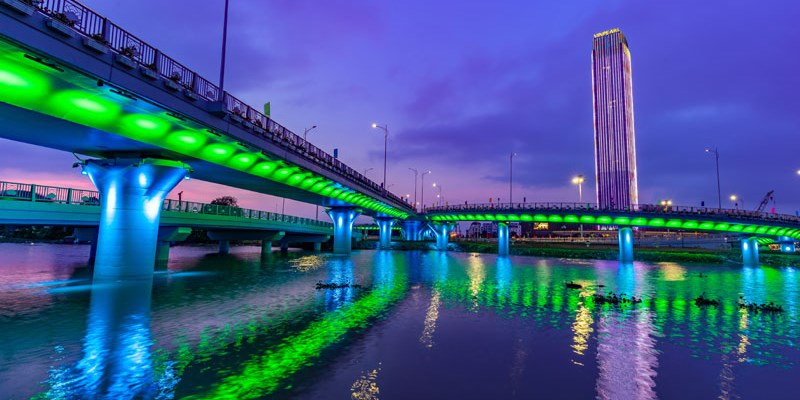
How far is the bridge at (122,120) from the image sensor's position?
1576 centimetres

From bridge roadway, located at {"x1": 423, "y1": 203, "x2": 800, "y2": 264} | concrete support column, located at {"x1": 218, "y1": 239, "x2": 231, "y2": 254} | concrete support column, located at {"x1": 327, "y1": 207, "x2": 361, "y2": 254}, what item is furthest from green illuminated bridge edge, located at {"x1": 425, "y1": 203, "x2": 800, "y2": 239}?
concrete support column, located at {"x1": 218, "y1": 239, "x2": 231, "y2": 254}

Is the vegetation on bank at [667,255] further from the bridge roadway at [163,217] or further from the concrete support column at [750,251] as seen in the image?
the bridge roadway at [163,217]

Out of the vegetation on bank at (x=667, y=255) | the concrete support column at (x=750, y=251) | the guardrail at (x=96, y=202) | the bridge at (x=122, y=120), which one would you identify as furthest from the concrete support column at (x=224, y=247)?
the concrete support column at (x=750, y=251)

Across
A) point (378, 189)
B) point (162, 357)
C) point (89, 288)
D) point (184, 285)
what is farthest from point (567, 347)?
point (378, 189)

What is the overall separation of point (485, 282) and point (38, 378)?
91.3 ft

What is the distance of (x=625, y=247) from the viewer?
7350 cm

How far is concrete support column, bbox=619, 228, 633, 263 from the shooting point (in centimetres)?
7238

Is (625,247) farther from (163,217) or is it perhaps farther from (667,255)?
(163,217)

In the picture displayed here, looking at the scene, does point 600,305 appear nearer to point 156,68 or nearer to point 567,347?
point 567,347

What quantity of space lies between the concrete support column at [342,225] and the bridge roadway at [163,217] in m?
7.97

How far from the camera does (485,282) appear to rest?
3198 cm

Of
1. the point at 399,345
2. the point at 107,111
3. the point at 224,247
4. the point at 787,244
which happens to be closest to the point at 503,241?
the point at 224,247

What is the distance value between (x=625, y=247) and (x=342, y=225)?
54619 millimetres

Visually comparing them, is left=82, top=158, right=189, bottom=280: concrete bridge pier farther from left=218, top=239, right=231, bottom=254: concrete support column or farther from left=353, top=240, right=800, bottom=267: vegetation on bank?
left=353, top=240, right=800, bottom=267: vegetation on bank
